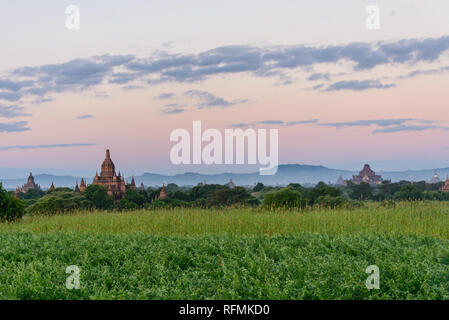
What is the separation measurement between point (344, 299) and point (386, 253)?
2.68 meters

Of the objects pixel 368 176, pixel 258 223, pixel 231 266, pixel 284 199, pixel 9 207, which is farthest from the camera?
pixel 368 176

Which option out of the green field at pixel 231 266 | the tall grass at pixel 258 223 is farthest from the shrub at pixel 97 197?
the green field at pixel 231 266

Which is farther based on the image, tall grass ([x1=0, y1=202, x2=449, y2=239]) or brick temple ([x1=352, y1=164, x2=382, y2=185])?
brick temple ([x1=352, y1=164, x2=382, y2=185])

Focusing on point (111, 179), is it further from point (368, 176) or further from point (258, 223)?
point (368, 176)

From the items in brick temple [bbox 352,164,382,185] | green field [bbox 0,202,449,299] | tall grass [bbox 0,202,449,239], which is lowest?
brick temple [bbox 352,164,382,185]

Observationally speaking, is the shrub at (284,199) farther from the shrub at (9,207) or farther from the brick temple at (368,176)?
the brick temple at (368,176)

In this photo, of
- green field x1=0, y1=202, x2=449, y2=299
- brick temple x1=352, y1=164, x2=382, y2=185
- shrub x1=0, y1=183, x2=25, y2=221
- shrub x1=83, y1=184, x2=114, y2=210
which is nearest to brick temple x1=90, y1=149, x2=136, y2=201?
shrub x1=83, y1=184, x2=114, y2=210

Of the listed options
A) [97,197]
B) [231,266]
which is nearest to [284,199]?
[231,266]

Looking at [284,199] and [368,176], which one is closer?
[284,199]

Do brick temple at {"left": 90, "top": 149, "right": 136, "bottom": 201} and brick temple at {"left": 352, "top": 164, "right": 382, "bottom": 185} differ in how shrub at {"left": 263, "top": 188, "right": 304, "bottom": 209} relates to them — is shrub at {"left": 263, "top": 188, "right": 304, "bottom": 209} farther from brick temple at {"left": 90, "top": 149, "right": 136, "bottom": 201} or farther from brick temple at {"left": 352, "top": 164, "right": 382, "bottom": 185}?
brick temple at {"left": 352, "top": 164, "right": 382, "bottom": 185}

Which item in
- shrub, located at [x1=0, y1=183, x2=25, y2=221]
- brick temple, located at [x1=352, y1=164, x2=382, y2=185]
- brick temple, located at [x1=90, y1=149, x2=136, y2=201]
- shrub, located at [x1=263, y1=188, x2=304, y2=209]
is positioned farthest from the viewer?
brick temple, located at [x1=352, y1=164, x2=382, y2=185]

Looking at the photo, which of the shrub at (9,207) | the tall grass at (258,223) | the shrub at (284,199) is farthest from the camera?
the shrub at (284,199)

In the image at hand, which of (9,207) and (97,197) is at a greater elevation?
(9,207)
